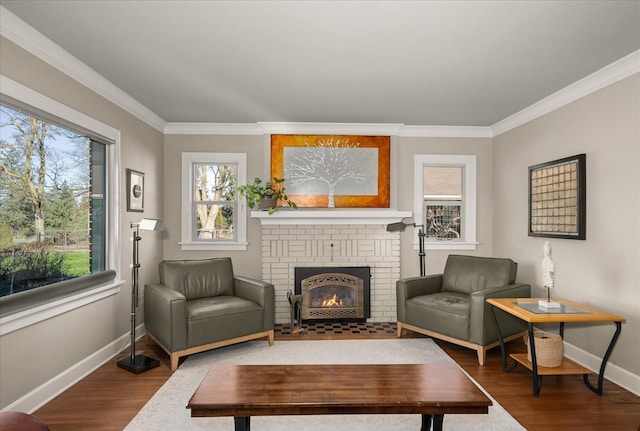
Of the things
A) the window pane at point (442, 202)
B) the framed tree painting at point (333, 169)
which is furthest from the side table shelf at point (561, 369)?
the framed tree painting at point (333, 169)

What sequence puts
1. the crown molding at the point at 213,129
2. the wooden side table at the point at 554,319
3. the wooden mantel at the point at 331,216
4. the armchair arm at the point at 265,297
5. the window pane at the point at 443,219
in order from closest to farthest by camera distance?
the wooden side table at the point at 554,319, the armchair arm at the point at 265,297, the wooden mantel at the point at 331,216, the crown molding at the point at 213,129, the window pane at the point at 443,219

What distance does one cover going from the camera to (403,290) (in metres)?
4.02

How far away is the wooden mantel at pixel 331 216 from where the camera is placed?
4.67 metres

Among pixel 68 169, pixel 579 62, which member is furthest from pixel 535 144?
pixel 68 169

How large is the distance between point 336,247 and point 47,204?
304 centimetres

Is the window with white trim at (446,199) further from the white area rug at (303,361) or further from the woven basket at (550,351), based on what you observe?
the woven basket at (550,351)

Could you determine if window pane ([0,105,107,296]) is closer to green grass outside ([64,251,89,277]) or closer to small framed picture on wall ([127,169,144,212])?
green grass outside ([64,251,89,277])

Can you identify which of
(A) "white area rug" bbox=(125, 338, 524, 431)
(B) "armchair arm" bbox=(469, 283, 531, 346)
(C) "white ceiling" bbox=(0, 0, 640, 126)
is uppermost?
(C) "white ceiling" bbox=(0, 0, 640, 126)

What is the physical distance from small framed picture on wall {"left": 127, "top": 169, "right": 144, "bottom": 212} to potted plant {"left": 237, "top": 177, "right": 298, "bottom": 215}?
107 centimetres

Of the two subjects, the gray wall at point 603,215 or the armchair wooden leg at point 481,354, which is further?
the armchair wooden leg at point 481,354

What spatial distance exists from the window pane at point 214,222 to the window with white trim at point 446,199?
244 centimetres

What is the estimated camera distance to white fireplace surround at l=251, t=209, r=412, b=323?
4.73 m

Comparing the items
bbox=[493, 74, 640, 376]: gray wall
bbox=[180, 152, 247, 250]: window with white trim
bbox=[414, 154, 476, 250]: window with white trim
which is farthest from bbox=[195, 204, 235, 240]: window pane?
bbox=[493, 74, 640, 376]: gray wall

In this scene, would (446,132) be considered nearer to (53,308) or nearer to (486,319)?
(486,319)
